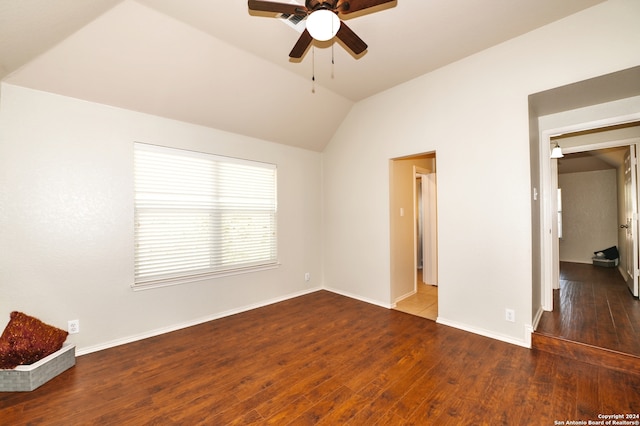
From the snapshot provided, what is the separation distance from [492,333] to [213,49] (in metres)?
4.34

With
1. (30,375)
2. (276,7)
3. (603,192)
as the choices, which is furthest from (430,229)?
(30,375)

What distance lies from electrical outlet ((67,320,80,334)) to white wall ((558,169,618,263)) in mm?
9672

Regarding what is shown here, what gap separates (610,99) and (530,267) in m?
1.94

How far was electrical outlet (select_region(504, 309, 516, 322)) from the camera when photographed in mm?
2770

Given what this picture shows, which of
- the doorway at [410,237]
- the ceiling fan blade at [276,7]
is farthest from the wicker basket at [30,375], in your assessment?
the doorway at [410,237]

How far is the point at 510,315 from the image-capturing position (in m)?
2.79

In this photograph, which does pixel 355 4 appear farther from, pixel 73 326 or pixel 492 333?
pixel 73 326

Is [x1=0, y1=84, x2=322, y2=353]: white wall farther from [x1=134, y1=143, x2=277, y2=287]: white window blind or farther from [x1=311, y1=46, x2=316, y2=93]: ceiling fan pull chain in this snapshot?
[x1=311, y1=46, x2=316, y2=93]: ceiling fan pull chain

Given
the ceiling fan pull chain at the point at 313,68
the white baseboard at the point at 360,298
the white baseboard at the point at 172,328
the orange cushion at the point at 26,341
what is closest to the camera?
the orange cushion at the point at 26,341

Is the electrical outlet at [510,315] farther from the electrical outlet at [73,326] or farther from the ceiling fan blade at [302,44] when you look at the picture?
the electrical outlet at [73,326]

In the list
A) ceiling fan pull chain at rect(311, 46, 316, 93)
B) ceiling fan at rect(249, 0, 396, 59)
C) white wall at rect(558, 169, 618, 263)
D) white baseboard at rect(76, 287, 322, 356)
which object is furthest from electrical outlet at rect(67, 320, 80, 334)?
white wall at rect(558, 169, 618, 263)

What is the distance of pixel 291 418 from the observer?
1.78 m

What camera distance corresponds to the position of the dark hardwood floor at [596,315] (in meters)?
2.47

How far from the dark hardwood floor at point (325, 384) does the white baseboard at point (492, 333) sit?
3.2 inches
